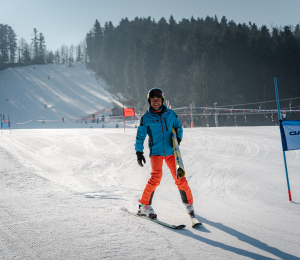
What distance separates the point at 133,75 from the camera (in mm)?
65125

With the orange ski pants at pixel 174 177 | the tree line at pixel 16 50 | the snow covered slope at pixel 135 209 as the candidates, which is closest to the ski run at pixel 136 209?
the snow covered slope at pixel 135 209

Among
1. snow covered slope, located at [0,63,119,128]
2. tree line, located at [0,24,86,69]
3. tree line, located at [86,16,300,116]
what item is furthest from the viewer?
Result: tree line, located at [0,24,86,69]

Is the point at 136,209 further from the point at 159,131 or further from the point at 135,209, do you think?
the point at 159,131

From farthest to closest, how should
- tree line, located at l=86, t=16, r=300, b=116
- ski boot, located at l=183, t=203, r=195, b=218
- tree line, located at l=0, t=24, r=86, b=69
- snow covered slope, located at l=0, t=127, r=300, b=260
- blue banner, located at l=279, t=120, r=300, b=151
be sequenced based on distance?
tree line, located at l=0, t=24, r=86, b=69 < tree line, located at l=86, t=16, r=300, b=116 < blue banner, located at l=279, t=120, r=300, b=151 < ski boot, located at l=183, t=203, r=195, b=218 < snow covered slope, located at l=0, t=127, r=300, b=260

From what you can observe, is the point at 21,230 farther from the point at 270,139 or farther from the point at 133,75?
the point at 133,75

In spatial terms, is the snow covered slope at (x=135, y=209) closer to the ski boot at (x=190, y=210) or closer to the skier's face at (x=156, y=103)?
the ski boot at (x=190, y=210)

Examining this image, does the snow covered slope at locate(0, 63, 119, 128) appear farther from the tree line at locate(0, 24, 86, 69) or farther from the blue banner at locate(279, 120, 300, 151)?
the blue banner at locate(279, 120, 300, 151)

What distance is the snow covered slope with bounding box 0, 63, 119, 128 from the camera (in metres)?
48.7

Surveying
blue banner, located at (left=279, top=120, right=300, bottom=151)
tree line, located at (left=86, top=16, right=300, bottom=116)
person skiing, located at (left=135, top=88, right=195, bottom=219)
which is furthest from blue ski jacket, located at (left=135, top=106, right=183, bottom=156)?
tree line, located at (left=86, top=16, right=300, bottom=116)

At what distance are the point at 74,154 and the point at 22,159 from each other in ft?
6.31

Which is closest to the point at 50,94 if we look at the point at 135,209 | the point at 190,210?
the point at 135,209

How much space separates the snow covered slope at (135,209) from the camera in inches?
93.5

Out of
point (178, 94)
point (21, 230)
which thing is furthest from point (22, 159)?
point (178, 94)

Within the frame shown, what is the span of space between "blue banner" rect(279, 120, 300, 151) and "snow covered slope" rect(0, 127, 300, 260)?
0.96m
